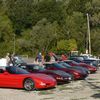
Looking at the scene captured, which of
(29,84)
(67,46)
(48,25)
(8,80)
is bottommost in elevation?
(29,84)

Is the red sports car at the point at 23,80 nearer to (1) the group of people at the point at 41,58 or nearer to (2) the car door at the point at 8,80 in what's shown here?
(2) the car door at the point at 8,80

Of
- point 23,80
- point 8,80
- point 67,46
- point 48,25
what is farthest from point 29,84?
point 48,25

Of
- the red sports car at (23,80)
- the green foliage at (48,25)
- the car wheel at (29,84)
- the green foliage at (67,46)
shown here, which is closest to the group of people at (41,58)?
the red sports car at (23,80)

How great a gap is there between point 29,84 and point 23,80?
15.0 inches

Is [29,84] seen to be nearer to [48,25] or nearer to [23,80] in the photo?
[23,80]

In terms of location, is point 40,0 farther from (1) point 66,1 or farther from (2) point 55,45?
(2) point 55,45

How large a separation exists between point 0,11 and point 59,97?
74.1 meters

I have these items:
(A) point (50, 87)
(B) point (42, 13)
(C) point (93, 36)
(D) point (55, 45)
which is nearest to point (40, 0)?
(B) point (42, 13)

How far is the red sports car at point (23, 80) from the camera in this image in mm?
19203

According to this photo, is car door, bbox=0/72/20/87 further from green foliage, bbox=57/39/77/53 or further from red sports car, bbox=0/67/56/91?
green foliage, bbox=57/39/77/53

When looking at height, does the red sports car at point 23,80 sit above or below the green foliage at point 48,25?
below

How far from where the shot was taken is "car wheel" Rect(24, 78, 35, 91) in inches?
758

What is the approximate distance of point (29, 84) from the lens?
1938cm

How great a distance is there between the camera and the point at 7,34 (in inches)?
3349
